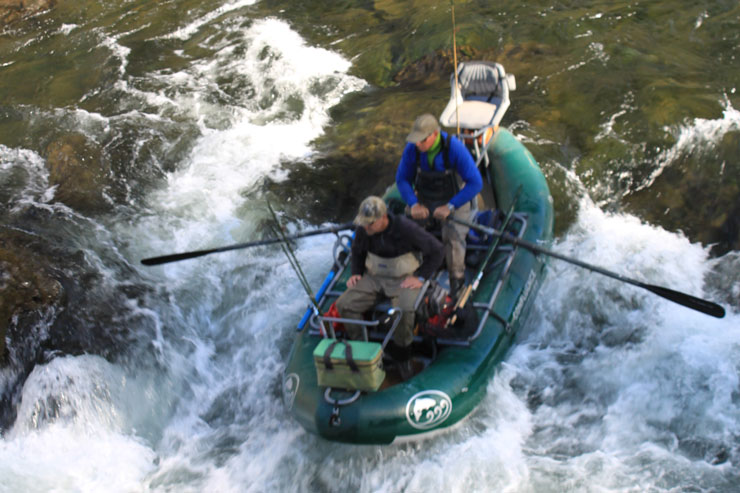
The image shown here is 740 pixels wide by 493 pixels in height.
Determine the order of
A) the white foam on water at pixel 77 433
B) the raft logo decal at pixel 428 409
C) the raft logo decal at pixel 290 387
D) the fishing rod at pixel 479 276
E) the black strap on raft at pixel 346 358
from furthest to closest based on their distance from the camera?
the white foam on water at pixel 77 433 → the fishing rod at pixel 479 276 → the raft logo decal at pixel 290 387 → the raft logo decal at pixel 428 409 → the black strap on raft at pixel 346 358

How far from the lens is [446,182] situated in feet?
19.9

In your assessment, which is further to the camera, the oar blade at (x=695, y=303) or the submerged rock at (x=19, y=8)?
the submerged rock at (x=19, y=8)

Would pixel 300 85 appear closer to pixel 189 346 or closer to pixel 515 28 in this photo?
pixel 515 28

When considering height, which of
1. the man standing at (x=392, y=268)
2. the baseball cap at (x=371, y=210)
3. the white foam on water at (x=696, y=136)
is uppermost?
the baseball cap at (x=371, y=210)

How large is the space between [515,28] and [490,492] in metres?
9.01

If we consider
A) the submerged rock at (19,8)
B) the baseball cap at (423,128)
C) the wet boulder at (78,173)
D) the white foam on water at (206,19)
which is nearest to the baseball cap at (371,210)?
the baseball cap at (423,128)

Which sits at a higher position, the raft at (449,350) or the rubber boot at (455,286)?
the rubber boot at (455,286)

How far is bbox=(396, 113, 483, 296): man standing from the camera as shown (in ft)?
19.2

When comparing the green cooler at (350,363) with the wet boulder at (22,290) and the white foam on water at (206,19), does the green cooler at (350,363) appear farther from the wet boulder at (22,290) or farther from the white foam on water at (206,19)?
the white foam on water at (206,19)

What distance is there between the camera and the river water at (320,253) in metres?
5.53

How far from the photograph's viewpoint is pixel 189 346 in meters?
7.10

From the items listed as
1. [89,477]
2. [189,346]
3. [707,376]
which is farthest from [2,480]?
[707,376]

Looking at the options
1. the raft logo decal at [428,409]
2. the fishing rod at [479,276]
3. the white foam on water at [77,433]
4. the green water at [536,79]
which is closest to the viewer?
the raft logo decal at [428,409]

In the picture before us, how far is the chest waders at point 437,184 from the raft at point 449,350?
61 centimetres
